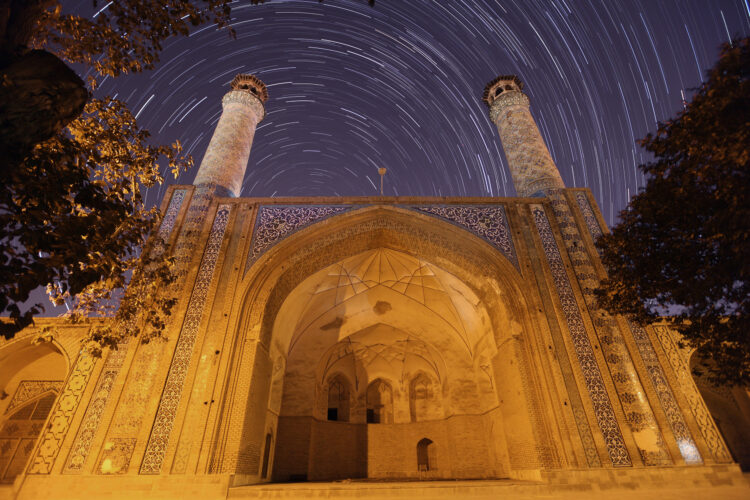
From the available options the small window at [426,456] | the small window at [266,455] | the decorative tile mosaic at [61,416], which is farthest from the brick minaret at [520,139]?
the decorative tile mosaic at [61,416]

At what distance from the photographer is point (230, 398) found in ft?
23.2

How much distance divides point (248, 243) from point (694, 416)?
952 centimetres

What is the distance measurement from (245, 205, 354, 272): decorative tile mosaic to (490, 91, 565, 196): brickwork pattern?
5.20 meters

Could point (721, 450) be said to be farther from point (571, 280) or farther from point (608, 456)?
point (571, 280)

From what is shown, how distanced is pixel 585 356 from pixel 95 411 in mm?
9126

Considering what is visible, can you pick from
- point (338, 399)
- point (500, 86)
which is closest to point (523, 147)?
point (500, 86)

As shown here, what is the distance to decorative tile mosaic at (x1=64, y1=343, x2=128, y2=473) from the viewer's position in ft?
21.0

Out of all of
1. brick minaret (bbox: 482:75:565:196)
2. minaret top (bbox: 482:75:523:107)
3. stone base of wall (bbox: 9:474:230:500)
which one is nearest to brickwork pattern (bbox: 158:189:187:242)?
stone base of wall (bbox: 9:474:230:500)

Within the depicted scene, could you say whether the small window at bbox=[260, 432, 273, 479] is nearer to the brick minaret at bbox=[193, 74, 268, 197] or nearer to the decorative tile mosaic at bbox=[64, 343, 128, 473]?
the decorative tile mosaic at bbox=[64, 343, 128, 473]

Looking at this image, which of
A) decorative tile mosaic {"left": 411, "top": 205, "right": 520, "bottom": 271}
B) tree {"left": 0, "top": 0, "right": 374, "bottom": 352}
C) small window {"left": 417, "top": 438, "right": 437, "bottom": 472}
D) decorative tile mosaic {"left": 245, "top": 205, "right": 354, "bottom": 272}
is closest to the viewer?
tree {"left": 0, "top": 0, "right": 374, "bottom": 352}

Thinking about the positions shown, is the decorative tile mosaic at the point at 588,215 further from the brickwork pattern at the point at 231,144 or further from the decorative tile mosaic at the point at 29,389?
the decorative tile mosaic at the point at 29,389

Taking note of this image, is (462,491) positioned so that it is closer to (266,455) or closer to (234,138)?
(266,455)

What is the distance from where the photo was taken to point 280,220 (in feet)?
30.8

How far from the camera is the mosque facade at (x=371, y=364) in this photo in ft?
21.5
